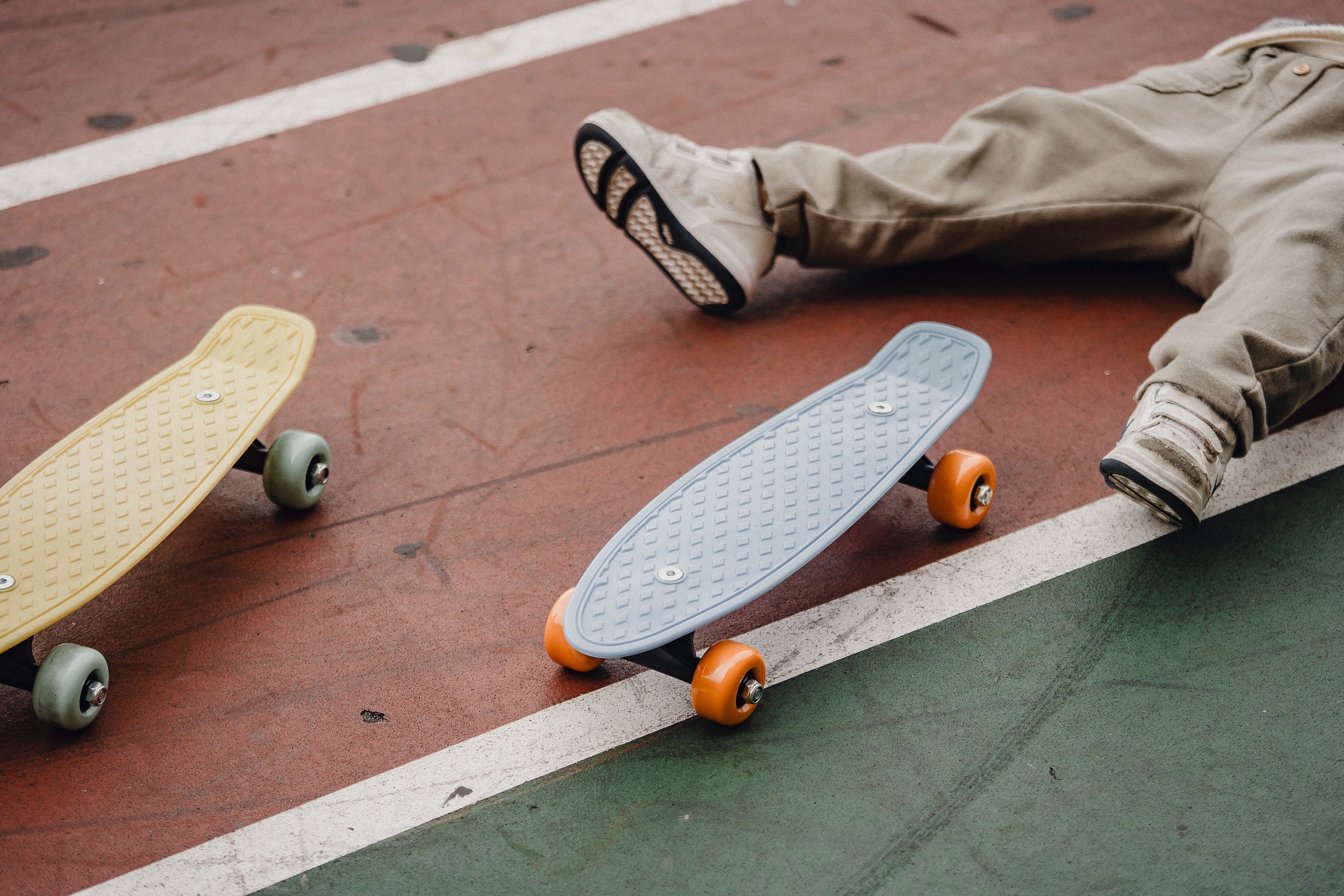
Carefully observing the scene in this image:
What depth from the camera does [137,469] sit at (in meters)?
2.20

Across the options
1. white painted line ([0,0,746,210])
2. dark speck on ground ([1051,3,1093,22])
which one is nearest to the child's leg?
dark speck on ground ([1051,3,1093,22])

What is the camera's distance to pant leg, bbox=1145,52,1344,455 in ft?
6.80

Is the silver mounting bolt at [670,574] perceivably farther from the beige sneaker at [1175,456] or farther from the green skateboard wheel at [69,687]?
the green skateboard wheel at [69,687]

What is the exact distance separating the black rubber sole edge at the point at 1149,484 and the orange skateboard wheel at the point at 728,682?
735 millimetres

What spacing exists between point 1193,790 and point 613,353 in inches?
64.4

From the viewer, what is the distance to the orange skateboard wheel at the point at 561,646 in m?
1.97

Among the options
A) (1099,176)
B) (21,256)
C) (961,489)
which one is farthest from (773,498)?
(21,256)

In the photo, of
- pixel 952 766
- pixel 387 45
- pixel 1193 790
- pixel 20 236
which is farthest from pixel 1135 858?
pixel 387 45

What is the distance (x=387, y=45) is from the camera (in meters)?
4.15

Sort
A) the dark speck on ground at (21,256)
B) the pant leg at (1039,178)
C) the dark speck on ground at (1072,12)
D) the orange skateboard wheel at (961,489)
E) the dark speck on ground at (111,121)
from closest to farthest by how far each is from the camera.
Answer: the orange skateboard wheel at (961,489) → the pant leg at (1039,178) → the dark speck on ground at (21,256) → the dark speck on ground at (111,121) → the dark speck on ground at (1072,12)

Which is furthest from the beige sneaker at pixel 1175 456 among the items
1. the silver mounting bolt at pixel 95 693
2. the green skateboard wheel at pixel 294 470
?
the silver mounting bolt at pixel 95 693

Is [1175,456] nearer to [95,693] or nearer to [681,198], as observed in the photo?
[681,198]

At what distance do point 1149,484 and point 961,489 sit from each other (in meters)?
0.35

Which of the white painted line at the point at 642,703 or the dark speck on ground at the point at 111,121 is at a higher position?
the dark speck on ground at the point at 111,121
